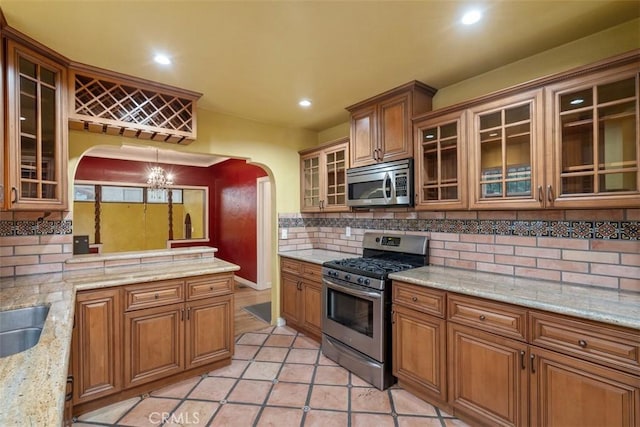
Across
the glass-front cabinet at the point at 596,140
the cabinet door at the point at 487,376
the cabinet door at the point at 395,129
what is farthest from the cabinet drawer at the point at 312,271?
the glass-front cabinet at the point at 596,140

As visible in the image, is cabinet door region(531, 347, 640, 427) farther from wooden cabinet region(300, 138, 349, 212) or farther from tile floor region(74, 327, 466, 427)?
wooden cabinet region(300, 138, 349, 212)

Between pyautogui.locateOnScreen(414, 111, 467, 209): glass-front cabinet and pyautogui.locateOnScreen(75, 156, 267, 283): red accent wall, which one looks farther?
pyautogui.locateOnScreen(75, 156, 267, 283): red accent wall

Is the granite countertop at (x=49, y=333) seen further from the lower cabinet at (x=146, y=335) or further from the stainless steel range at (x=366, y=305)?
the stainless steel range at (x=366, y=305)

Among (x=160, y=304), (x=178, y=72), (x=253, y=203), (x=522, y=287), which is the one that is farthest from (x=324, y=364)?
(x=253, y=203)

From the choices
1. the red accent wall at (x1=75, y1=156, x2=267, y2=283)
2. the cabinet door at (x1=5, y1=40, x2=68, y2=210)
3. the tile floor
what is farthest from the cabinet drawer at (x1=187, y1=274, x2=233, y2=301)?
the red accent wall at (x1=75, y1=156, x2=267, y2=283)

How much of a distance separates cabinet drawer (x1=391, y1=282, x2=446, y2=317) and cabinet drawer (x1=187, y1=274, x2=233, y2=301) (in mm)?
1449

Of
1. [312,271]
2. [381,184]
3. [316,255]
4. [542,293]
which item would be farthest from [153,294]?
[542,293]

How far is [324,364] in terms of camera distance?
9.42 feet

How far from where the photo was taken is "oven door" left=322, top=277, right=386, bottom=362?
2439 millimetres

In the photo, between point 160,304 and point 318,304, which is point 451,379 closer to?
point 318,304

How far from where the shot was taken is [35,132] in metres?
2.09

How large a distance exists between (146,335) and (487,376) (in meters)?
2.42

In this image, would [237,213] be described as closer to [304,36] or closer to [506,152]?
[304,36]

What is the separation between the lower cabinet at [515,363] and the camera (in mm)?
1464
